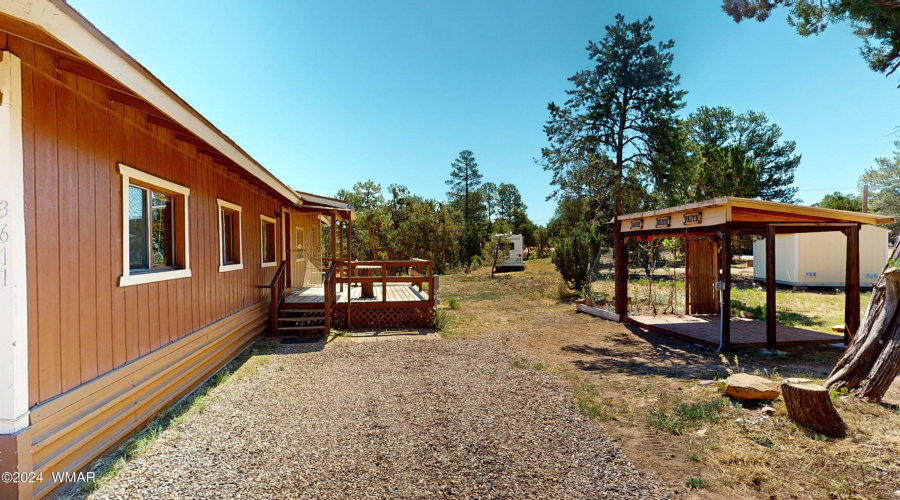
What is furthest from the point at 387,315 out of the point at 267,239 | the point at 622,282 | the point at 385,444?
the point at 622,282

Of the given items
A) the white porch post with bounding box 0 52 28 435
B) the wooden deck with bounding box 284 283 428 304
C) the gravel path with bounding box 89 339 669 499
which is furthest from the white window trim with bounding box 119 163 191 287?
the wooden deck with bounding box 284 283 428 304

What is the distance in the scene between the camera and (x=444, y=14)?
1166cm

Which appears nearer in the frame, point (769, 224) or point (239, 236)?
point (239, 236)

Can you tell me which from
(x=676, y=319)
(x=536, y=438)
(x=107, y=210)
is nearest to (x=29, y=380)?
(x=107, y=210)

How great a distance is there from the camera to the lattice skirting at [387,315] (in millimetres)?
8477

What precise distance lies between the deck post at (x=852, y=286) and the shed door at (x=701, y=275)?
107 inches

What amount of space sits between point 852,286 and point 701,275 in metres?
3.17

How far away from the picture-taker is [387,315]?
859cm

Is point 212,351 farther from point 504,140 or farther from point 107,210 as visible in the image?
point 504,140

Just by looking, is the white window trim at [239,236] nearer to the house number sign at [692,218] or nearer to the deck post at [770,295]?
the house number sign at [692,218]

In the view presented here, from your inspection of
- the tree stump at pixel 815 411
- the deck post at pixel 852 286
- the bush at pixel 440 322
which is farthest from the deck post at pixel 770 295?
the bush at pixel 440 322

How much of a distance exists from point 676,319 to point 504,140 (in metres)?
20.4

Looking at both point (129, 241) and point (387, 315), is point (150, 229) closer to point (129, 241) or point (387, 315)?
point (129, 241)

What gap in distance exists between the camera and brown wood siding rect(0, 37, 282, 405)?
2.33 metres
